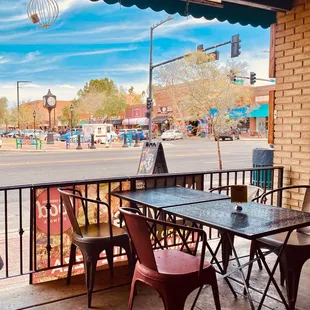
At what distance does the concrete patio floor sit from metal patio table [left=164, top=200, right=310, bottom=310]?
36 cm

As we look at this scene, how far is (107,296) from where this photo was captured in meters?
2.96

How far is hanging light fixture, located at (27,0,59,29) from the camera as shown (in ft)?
11.4

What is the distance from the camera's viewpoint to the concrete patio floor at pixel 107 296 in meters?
A: 2.78

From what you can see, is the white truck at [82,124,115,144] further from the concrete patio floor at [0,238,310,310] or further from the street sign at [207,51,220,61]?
the concrete patio floor at [0,238,310,310]

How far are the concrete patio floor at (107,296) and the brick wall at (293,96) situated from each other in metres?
1.37

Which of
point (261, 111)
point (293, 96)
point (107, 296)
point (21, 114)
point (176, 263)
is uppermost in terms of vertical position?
point (261, 111)

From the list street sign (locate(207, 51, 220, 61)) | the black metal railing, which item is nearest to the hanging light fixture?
the black metal railing

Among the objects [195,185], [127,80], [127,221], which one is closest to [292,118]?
[195,185]

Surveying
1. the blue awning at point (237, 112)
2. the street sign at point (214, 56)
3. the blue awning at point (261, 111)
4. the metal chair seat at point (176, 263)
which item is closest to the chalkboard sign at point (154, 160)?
the metal chair seat at point (176, 263)

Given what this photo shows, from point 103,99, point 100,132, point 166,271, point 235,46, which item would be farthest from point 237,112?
point 103,99

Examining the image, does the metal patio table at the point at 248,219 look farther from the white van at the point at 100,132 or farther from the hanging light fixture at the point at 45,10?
the white van at the point at 100,132

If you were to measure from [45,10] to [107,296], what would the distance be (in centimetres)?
266

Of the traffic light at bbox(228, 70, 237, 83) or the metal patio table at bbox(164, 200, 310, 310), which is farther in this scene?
the traffic light at bbox(228, 70, 237, 83)

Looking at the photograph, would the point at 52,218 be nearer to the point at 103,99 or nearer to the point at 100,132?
the point at 100,132
